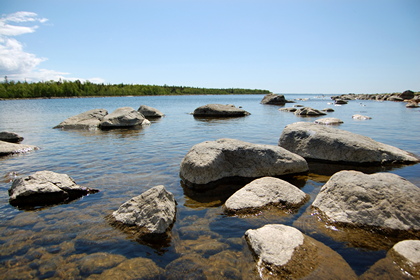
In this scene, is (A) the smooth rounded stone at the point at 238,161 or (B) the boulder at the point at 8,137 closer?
(A) the smooth rounded stone at the point at 238,161

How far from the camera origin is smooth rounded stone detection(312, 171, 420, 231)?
5.28m

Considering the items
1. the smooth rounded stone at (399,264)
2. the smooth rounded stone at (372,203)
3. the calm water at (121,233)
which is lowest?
the calm water at (121,233)

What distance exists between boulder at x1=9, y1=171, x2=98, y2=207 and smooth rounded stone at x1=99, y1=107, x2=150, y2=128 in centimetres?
1433

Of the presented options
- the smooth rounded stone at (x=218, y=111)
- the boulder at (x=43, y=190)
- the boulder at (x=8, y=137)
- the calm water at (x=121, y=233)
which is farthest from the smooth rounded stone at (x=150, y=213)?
the smooth rounded stone at (x=218, y=111)

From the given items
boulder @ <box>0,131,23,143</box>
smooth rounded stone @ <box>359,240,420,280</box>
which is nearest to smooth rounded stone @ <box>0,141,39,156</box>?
boulder @ <box>0,131,23,143</box>

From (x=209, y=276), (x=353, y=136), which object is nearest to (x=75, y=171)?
(x=209, y=276)

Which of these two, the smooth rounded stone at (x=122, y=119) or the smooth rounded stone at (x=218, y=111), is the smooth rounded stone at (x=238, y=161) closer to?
the smooth rounded stone at (x=122, y=119)

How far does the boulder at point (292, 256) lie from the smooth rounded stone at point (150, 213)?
178 centimetres

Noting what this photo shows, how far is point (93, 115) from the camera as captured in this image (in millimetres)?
23438

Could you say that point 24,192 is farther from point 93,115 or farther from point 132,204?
point 93,115

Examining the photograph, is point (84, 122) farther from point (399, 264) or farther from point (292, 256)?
point (399, 264)

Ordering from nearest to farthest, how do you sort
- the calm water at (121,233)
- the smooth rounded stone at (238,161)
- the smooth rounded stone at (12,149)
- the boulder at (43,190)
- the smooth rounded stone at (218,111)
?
the calm water at (121,233) → the boulder at (43,190) → the smooth rounded stone at (238,161) → the smooth rounded stone at (12,149) → the smooth rounded stone at (218,111)

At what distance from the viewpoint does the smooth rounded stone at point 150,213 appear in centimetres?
528

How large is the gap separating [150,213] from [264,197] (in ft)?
9.30
